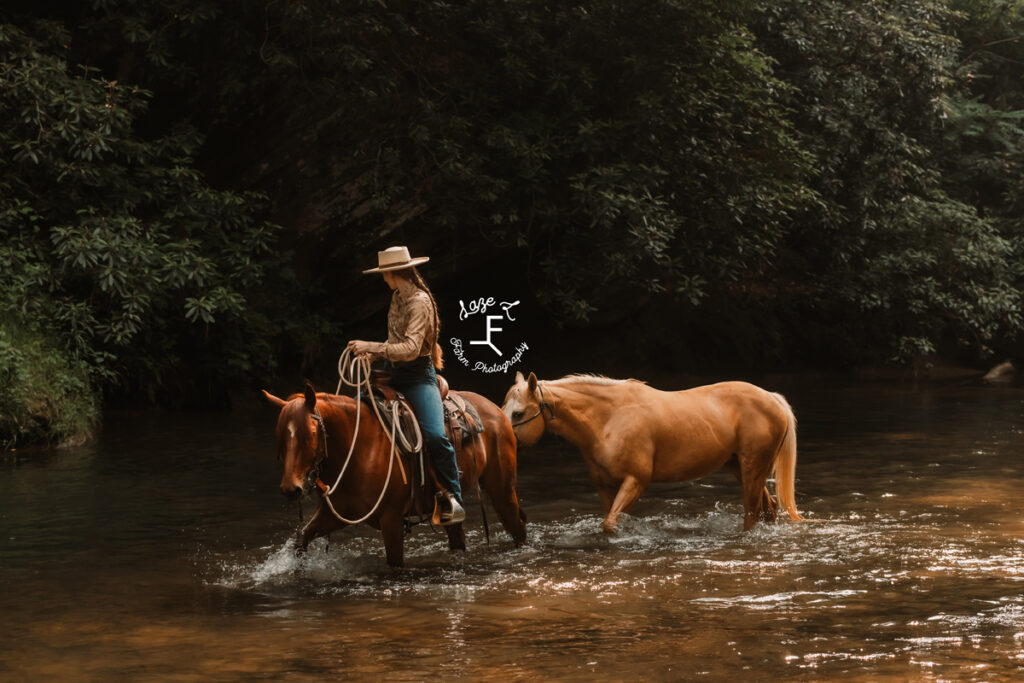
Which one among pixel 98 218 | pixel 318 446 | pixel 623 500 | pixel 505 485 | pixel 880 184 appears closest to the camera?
pixel 318 446

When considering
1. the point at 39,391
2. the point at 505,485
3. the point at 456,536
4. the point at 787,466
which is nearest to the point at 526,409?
the point at 505,485

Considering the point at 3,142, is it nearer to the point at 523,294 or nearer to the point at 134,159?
the point at 134,159

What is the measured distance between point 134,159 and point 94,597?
1116 centimetres

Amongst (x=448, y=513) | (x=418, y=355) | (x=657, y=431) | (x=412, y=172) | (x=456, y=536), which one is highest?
(x=412, y=172)

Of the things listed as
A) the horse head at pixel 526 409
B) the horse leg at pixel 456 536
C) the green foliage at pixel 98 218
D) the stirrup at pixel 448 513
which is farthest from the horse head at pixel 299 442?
the green foliage at pixel 98 218

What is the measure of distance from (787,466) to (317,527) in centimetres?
428

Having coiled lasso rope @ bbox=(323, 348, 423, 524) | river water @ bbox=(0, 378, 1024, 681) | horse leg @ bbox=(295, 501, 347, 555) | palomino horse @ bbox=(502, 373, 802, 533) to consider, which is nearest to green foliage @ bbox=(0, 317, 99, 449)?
river water @ bbox=(0, 378, 1024, 681)

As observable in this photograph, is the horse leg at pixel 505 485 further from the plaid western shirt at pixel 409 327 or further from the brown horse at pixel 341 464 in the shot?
the plaid western shirt at pixel 409 327

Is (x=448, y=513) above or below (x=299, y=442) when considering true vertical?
below

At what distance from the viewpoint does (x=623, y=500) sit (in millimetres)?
9664

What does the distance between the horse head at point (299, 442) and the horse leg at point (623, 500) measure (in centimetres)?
272

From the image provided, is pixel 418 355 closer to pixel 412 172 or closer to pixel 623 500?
pixel 623 500

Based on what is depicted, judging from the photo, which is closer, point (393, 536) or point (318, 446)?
point (318, 446)

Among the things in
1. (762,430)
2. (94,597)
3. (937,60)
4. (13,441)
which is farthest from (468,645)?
(937,60)
